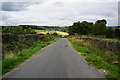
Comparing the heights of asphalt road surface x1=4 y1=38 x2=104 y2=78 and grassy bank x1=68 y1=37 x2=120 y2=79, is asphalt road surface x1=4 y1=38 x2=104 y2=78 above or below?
below

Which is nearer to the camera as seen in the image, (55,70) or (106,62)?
(55,70)

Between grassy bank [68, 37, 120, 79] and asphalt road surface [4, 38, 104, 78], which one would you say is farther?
grassy bank [68, 37, 120, 79]

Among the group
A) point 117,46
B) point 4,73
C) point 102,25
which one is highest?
point 102,25

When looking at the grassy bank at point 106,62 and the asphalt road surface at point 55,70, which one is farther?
the grassy bank at point 106,62

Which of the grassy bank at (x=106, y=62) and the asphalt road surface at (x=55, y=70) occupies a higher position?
the grassy bank at (x=106, y=62)

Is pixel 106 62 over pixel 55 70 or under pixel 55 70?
over

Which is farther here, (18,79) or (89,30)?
(89,30)

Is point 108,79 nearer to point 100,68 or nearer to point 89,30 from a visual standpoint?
point 100,68

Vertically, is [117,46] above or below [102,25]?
below

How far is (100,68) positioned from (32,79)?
3775 mm

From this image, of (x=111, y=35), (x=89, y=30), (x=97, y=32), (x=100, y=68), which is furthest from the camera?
(x=89, y=30)

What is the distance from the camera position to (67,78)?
18.0 ft

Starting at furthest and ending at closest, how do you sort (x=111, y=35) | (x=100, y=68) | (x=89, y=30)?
(x=89, y=30), (x=111, y=35), (x=100, y=68)

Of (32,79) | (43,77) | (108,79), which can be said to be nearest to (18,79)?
(32,79)
